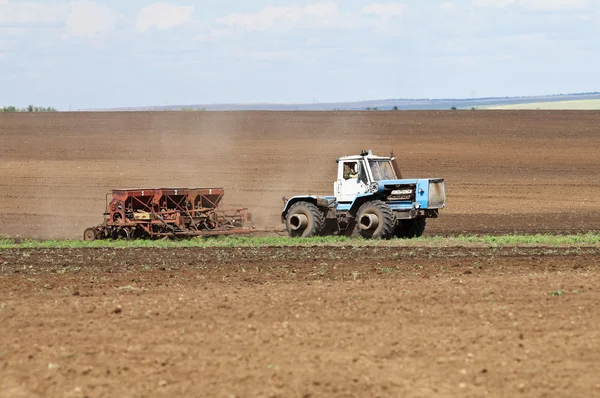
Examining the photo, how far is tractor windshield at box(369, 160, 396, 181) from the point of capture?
27078 millimetres

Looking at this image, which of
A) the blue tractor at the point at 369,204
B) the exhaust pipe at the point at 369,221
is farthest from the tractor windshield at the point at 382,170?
the exhaust pipe at the point at 369,221

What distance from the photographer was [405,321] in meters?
12.2

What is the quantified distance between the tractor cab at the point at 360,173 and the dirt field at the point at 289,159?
4.59m

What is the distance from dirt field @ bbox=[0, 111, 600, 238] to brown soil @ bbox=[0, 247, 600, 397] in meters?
16.0

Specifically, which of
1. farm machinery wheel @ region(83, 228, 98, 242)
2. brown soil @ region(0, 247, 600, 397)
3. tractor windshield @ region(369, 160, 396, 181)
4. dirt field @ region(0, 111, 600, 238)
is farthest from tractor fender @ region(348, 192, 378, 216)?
brown soil @ region(0, 247, 600, 397)

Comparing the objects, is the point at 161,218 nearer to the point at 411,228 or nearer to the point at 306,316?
the point at 411,228

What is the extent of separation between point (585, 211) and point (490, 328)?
28.1 m


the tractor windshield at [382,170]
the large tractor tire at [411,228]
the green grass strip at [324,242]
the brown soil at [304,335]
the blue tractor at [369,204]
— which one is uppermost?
the tractor windshield at [382,170]

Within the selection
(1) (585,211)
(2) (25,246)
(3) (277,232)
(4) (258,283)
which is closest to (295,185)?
(1) (585,211)

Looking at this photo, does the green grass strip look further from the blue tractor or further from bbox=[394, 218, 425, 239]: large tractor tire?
bbox=[394, 218, 425, 239]: large tractor tire

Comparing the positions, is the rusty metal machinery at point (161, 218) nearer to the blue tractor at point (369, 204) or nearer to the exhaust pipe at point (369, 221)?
the blue tractor at point (369, 204)

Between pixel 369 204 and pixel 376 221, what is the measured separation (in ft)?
1.76

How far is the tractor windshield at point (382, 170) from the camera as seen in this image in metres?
27.1

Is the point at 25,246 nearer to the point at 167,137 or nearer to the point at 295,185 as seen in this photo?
the point at 295,185
